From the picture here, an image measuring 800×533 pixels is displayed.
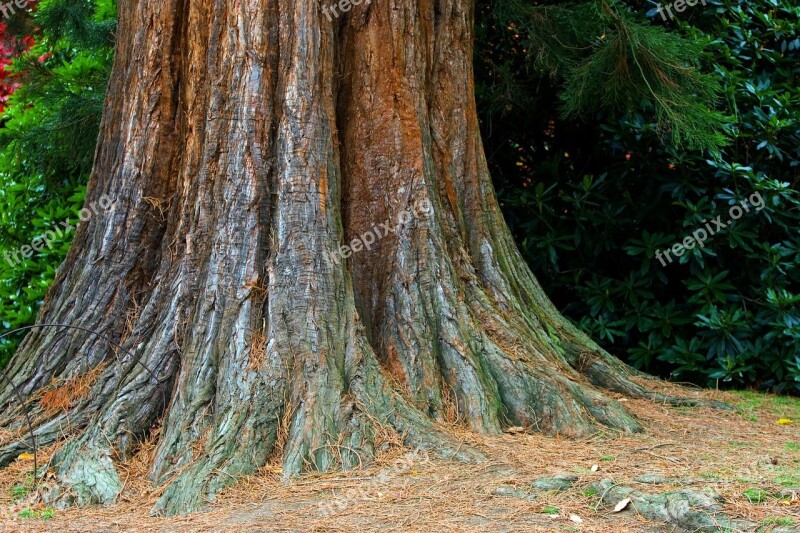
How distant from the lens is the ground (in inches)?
133

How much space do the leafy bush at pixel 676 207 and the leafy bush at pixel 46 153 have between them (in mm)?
3323

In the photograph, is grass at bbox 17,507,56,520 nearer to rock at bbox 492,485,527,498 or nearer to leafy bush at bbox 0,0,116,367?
rock at bbox 492,485,527,498

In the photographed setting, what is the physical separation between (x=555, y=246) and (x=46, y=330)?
4.07 m

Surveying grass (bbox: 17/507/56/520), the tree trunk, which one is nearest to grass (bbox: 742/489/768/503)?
the tree trunk

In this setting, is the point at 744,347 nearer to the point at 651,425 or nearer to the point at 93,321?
the point at 651,425

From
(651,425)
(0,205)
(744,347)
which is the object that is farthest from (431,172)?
(0,205)

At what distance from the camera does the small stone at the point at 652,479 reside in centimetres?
369

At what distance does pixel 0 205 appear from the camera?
7285 mm

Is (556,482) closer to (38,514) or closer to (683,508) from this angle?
(683,508)

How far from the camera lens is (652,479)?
372cm
